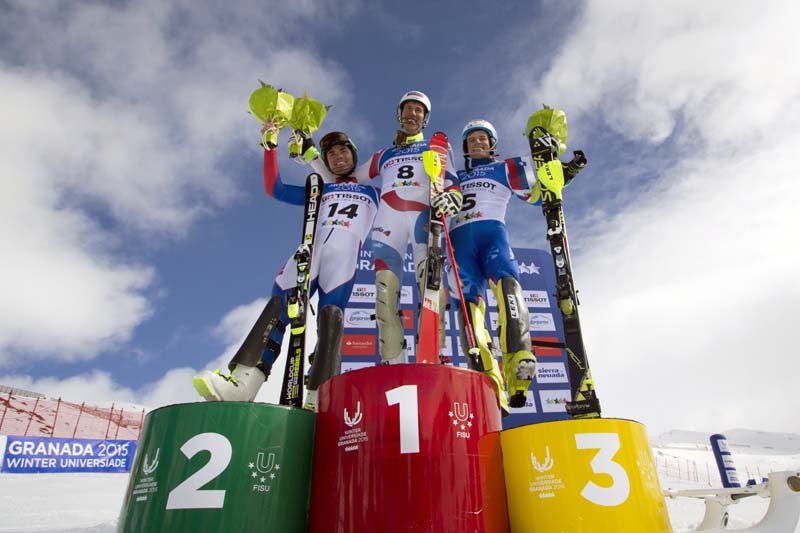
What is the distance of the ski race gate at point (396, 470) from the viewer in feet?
5.54

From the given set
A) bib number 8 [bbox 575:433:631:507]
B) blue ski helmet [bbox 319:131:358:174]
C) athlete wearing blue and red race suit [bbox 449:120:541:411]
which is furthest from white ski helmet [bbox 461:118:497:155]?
bib number 8 [bbox 575:433:631:507]

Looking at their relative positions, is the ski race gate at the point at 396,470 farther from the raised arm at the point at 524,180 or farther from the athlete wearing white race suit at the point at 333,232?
the raised arm at the point at 524,180

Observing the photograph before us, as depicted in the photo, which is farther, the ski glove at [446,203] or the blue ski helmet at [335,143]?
the blue ski helmet at [335,143]

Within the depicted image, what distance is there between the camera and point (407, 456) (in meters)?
1.76

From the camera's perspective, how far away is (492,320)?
8930 millimetres

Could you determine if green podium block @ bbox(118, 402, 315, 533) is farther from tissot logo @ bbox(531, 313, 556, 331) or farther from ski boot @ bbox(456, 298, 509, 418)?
tissot logo @ bbox(531, 313, 556, 331)

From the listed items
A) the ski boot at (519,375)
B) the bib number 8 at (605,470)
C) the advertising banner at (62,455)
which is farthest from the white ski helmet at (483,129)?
the advertising banner at (62,455)

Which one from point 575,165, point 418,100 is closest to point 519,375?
point 575,165

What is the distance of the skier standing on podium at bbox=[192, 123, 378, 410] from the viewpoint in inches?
133

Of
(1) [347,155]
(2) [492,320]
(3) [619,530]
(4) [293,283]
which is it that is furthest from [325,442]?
(2) [492,320]

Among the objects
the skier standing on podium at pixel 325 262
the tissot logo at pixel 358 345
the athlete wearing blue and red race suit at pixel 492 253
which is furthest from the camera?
the tissot logo at pixel 358 345

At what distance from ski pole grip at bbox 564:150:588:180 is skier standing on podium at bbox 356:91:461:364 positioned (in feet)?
3.70

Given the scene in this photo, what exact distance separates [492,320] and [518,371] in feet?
18.4

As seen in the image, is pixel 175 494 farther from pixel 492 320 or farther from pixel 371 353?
pixel 492 320
